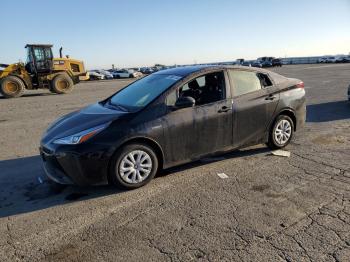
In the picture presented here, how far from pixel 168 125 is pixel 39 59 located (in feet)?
60.4

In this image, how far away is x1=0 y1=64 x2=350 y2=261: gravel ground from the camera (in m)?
3.06

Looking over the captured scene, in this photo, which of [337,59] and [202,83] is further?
[337,59]

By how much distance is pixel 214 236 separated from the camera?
3.27 meters

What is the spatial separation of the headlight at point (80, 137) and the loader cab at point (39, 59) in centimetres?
1795

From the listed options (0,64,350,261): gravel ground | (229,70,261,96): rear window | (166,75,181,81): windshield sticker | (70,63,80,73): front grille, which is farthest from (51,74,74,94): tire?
(229,70,261,96): rear window

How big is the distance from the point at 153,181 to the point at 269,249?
2119mm

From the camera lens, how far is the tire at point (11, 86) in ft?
62.6

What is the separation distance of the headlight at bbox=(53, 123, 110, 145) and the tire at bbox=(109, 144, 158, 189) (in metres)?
0.38

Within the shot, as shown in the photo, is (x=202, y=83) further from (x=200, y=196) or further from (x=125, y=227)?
(x=125, y=227)

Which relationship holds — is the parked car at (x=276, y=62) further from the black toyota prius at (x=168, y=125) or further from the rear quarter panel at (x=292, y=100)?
the black toyota prius at (x=168, y=125)

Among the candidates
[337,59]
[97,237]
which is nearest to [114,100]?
[97,237]

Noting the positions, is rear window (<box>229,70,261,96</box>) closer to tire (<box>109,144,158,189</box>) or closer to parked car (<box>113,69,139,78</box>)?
tire (<box>109,144,158,189</box>)

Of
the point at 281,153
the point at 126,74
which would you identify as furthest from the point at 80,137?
the point at 126,74

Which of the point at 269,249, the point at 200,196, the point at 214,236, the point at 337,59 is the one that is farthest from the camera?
the point at 337,59
